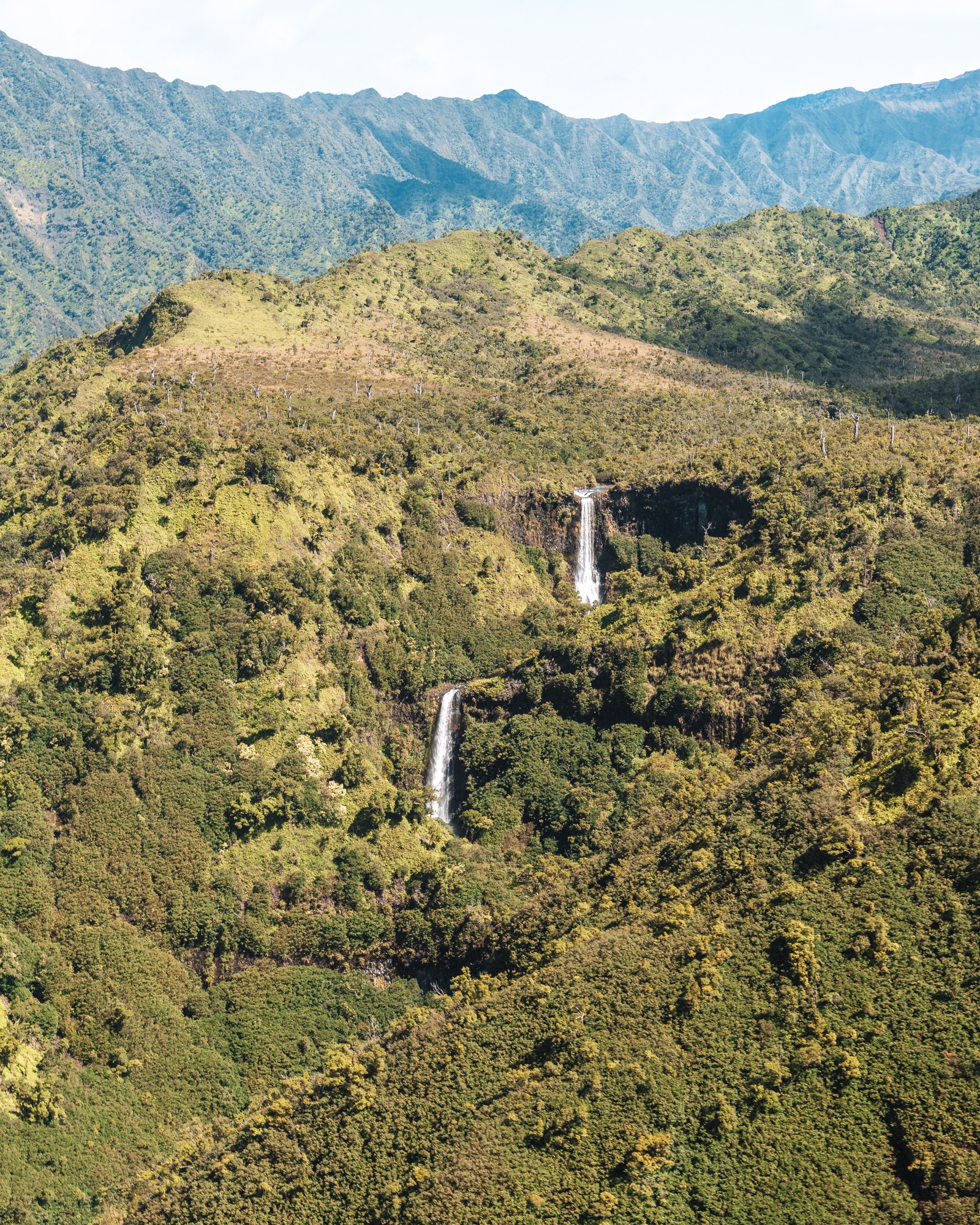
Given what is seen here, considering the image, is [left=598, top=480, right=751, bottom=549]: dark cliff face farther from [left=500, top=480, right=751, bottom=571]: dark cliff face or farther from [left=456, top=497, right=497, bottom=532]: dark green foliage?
[left=456, top=497, right=497, bottom=532]: dark green foliage

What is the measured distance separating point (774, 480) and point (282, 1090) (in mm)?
68047

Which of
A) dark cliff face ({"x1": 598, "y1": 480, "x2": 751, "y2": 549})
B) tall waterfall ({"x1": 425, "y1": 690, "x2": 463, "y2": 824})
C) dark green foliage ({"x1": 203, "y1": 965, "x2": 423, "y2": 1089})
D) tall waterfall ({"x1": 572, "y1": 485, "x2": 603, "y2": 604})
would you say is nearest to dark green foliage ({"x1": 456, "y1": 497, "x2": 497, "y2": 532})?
tall waterfall ({"x1": 572, "y1": 485, "x2": 603, "y2": 604})

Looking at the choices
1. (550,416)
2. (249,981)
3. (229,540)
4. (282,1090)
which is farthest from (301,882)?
(550,416)

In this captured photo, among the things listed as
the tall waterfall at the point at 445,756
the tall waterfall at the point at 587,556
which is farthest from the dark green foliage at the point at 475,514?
the tall waterfall at the point at 445,756

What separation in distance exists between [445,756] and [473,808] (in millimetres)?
7428

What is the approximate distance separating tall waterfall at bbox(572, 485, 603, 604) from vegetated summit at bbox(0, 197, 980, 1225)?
1.62 meters

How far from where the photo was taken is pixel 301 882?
69812mm

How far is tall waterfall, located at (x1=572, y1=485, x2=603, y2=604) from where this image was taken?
105562 mm

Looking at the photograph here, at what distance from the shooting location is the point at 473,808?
80.2m

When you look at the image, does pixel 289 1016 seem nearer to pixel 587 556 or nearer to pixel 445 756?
pixel 445 756

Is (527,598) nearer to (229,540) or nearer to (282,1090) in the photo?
(229,540)

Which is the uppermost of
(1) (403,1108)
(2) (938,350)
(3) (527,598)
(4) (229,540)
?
(2) (938,350)

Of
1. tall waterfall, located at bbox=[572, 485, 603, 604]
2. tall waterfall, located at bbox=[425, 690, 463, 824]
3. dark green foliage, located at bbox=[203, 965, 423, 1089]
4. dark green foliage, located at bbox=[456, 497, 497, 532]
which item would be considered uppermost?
dark green foliage, located at bbox=[456, 497, 497, 532]

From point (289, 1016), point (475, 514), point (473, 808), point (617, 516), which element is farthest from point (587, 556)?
point (289, 1016)
